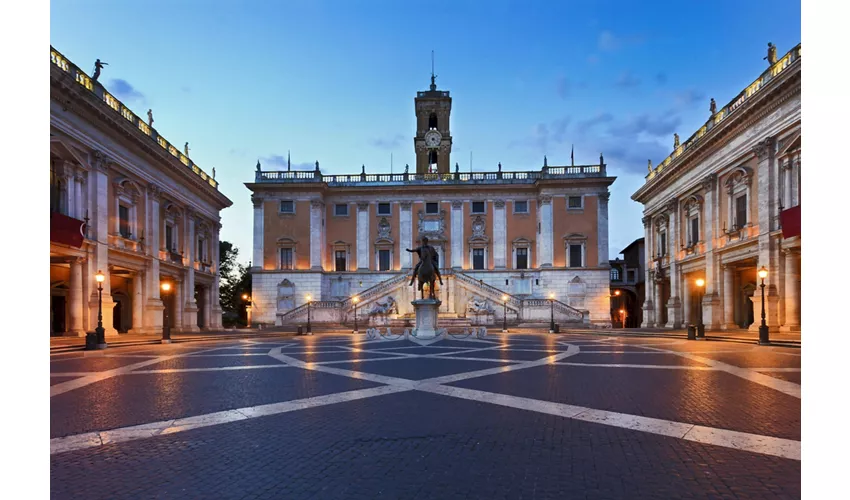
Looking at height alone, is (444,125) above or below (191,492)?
above

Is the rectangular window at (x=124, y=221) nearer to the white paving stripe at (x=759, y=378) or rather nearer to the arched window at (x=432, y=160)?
the white paving stripe at (x=759, y=378)

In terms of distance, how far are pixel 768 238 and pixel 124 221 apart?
1433 inches

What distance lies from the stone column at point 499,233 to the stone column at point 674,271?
16.9m

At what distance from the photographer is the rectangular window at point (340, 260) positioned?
185ft

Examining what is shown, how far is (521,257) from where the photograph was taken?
5538 cm

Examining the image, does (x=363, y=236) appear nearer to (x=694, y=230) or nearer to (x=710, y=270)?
(x=694, y=230)

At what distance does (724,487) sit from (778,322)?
87.7 ft

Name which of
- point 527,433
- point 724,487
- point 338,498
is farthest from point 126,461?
Answer: point 724,487

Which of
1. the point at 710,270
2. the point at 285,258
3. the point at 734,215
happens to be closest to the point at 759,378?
the point at 734,215

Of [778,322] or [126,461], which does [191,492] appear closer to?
[126,461]

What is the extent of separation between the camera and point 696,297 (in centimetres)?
4044

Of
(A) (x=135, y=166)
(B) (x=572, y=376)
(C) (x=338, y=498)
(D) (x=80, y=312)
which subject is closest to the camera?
(C) (x=338, y=498)

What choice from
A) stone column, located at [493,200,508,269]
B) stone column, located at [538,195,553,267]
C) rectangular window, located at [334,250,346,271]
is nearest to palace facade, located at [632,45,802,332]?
stone column, located at [538,195,553,267]

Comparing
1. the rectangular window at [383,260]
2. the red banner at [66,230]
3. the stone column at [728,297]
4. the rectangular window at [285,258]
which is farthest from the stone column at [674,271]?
the red banner at [66,230]
